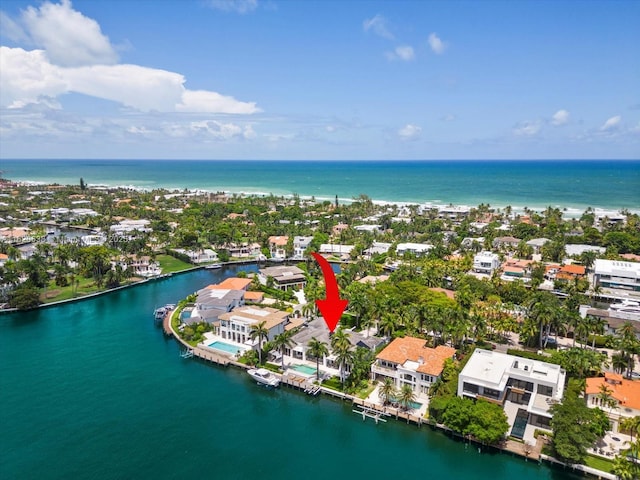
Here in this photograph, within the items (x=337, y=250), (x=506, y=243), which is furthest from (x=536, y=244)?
→ (x=337, y=250)

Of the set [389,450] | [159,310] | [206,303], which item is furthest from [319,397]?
[159,310]

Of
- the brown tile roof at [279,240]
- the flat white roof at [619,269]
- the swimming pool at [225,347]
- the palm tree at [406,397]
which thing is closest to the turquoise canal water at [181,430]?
the palm tree at [406,397]

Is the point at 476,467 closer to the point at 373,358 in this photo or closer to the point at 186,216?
the point at 373,358

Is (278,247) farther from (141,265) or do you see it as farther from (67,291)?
(67,291)

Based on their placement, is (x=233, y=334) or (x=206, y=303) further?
(x=206, y=303)

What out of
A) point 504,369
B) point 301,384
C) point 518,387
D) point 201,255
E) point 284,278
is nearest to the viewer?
point 518,387

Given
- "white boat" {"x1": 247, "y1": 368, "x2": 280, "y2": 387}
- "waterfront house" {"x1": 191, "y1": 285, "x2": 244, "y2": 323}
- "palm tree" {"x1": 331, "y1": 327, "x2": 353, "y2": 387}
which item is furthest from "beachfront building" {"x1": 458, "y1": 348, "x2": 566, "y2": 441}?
"waterfront house" {"x1": 191, "y1": 285, "x2": 244, "y2": 323}
